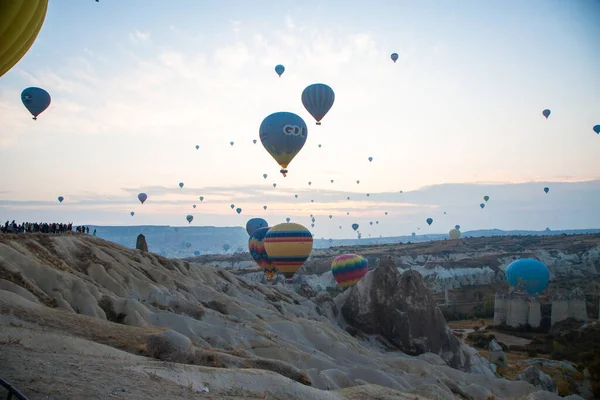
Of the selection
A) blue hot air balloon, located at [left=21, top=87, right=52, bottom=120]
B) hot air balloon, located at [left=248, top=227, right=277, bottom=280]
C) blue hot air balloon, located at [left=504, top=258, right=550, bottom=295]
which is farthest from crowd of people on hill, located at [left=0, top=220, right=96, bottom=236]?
blue hot air balloon, located at [left=504, top=258, right=550, bottom=295]

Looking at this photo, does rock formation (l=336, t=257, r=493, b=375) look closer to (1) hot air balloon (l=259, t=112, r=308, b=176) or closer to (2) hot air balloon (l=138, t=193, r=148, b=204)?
(1) hot air balloon (l=259, t=112, r=308, b=176)

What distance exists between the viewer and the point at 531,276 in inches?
2135

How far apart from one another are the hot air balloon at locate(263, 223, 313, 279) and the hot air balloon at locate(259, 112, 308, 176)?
5.45 m

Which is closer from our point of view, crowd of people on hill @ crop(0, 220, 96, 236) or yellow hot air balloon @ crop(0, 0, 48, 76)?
yellow hot air balloon @ crop(0, 0, 48, 76)

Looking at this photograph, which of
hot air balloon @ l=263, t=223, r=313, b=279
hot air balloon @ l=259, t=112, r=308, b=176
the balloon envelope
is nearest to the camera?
hot air balloon @ l=259, t=112, r=308, b=176

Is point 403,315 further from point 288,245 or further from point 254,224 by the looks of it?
point 254,224

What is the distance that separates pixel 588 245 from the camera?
11425 cm

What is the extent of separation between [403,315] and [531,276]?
2617 cm

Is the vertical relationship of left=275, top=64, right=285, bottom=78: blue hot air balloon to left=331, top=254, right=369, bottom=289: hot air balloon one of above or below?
above

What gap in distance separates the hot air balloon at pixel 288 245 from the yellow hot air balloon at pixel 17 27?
107ft

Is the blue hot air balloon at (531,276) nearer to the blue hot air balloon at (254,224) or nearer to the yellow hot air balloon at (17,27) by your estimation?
the blue hot air balloon at (254,224)

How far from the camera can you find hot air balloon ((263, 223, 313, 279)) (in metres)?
43.3

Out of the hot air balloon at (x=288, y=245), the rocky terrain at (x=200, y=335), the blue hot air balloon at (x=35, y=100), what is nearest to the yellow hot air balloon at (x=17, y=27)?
the rocky terrain at (x=200, y=335)

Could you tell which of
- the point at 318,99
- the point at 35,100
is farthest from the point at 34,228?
the point at 318,99
